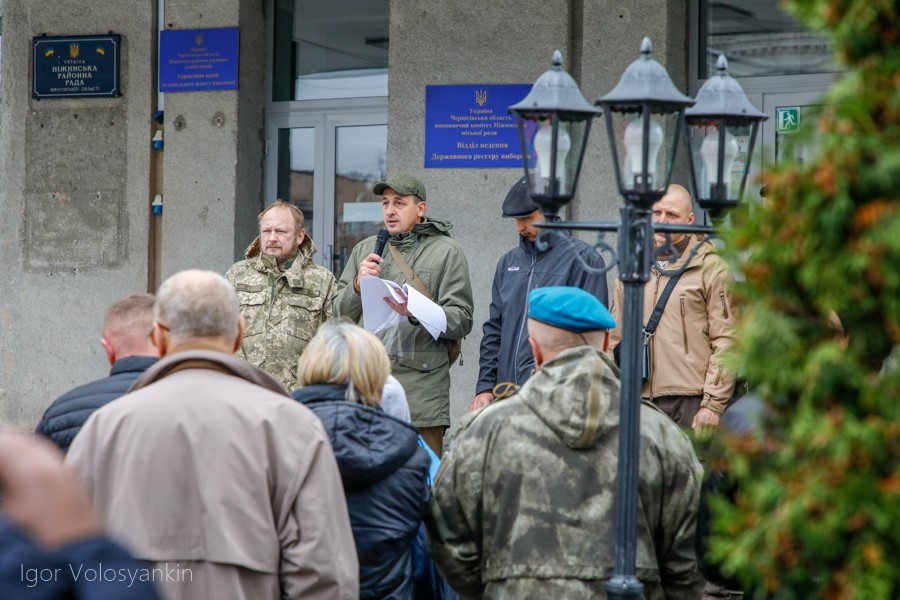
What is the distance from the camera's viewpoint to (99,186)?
9.74m

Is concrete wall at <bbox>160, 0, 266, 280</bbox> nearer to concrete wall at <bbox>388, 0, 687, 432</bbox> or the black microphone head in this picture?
concrete wall at <bbox>388, 0, 687, 432</bbox>

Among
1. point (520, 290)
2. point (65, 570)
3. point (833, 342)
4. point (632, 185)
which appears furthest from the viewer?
point (520, 290)

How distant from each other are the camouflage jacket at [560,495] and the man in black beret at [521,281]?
2367mm

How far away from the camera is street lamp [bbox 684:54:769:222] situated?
13.1 ft

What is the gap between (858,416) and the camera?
223 centimetres

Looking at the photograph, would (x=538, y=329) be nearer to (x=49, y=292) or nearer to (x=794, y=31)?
(x=794, y=31)

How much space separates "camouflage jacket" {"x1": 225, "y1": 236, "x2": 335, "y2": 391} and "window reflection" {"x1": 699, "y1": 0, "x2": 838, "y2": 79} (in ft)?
11.2

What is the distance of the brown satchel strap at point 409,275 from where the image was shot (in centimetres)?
696

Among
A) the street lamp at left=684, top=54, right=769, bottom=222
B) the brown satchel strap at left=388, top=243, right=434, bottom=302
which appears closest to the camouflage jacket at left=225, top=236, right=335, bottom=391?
the brown satchel strap at left=388, top=243, right=434, bottom=302

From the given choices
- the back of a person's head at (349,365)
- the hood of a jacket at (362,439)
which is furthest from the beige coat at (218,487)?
the back of a person's head at (349,365)

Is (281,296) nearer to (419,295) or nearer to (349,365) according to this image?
(419,295)

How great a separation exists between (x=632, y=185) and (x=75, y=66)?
7088 mm

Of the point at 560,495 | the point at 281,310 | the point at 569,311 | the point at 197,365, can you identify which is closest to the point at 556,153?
the point at 569,311

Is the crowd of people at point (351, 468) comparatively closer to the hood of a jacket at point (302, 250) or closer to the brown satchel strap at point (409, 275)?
the brown satchel strap at point (409, 275)
